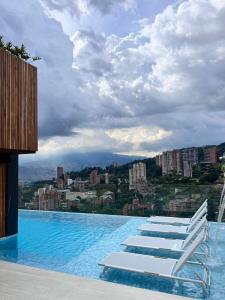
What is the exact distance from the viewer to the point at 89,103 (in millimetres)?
17344

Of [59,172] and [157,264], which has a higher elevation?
[59,172]

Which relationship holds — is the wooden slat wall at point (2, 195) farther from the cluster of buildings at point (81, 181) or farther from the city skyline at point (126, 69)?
the cluster of buildings at point (81, 181)

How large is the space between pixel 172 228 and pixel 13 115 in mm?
4866

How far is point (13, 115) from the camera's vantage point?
701 centimetres

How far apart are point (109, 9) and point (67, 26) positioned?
3791mm

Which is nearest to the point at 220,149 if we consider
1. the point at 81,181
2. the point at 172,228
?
the point at 172,228

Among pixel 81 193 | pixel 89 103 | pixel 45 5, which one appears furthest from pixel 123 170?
pixel 45 5

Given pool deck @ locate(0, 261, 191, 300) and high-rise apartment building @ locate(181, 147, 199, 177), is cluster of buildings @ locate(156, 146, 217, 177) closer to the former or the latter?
high-rise apartment building @ locate(181, 147, 199, 177)

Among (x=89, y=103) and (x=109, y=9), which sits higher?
(x=109, y=9)

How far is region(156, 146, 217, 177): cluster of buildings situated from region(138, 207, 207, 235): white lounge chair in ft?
11.2

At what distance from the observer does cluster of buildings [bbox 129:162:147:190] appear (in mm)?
11992

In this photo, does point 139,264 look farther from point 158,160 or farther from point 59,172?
point 59,172

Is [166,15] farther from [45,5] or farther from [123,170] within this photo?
[123,170]

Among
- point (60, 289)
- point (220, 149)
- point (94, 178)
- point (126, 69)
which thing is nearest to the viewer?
point (60, 289)
